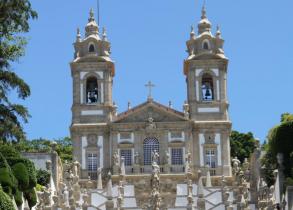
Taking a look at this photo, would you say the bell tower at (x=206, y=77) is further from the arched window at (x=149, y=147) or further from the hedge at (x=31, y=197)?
the hedge at (x=31, y=197)

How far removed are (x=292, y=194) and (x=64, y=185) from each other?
14.9 m

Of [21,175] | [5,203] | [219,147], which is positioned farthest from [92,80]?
[5,203]

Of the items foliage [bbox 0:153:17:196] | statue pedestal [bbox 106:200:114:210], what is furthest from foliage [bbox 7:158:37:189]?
statue pedestal [bbox 106:200:114:210]

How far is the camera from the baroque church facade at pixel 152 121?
67.2 metres

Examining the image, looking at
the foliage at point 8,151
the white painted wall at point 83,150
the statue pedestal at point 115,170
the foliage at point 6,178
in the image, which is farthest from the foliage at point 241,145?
the foliage at point 6,178

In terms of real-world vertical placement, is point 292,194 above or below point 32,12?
below

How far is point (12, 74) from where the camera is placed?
141ft

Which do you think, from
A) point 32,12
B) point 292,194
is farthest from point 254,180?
point 32,12

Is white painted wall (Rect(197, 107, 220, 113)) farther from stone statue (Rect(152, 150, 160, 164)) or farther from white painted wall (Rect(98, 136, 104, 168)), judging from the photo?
white painted wall (Rect(98, 136, 104, 168))

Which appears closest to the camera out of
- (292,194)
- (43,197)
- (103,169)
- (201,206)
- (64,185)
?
(292,194)

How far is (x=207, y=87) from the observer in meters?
69.9

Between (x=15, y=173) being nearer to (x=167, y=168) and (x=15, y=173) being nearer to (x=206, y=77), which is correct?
(x=167, y=168)

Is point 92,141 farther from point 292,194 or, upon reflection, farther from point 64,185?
point 292,194

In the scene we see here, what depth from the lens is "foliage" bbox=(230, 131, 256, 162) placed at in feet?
277
